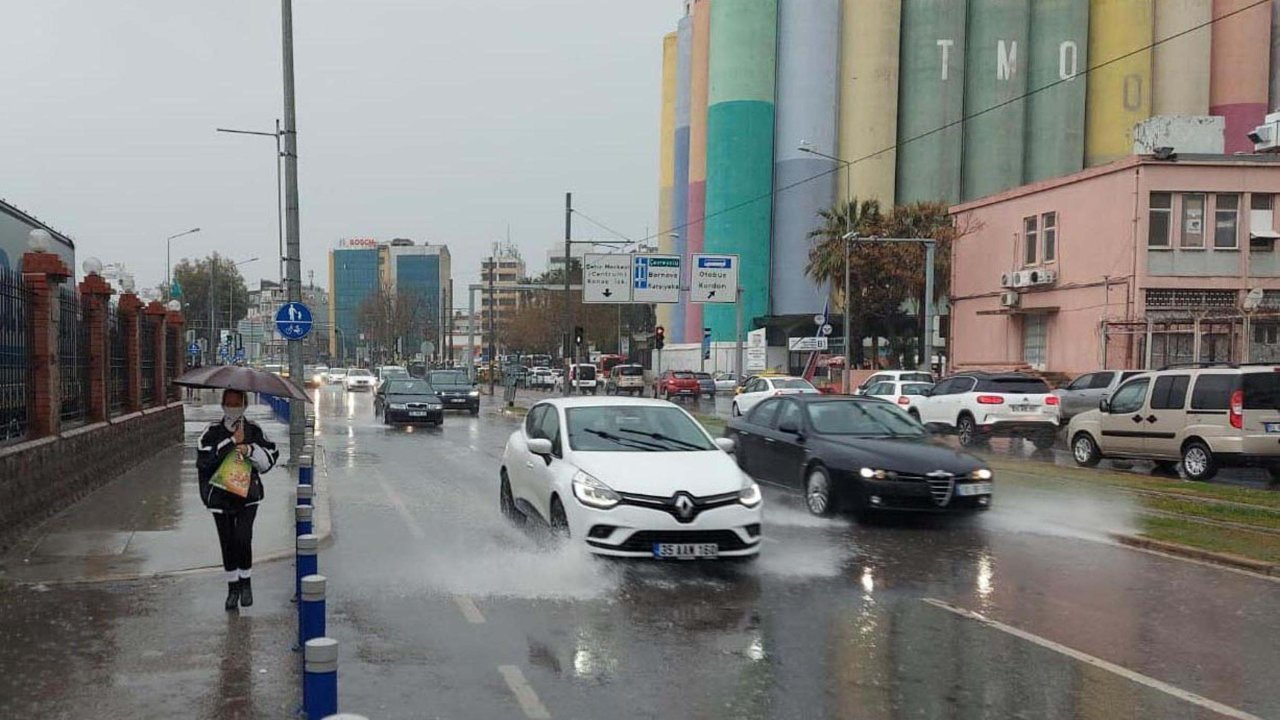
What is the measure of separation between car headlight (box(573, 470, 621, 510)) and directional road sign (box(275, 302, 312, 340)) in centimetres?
1076

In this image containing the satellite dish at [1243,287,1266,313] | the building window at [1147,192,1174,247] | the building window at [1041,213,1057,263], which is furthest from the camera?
the building window at [1041,213,1057,263]

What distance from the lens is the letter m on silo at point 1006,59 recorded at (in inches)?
2309

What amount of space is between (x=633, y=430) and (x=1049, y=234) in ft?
96.4

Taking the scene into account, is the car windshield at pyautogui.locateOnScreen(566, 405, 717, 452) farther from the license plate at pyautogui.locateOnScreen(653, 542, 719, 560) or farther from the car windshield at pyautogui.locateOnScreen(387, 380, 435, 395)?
the car windshield at pyautogui.locateOnScreen(387, 380, 435, 395)

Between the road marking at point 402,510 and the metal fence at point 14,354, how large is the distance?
4.11 meters

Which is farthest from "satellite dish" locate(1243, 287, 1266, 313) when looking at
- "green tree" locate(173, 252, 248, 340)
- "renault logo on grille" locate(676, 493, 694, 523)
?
"green tree" locate(173, 252, 248, 340)

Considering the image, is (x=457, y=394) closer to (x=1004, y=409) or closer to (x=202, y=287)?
(x=1004, y=409)

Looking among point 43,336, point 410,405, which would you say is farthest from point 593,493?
point 410,405

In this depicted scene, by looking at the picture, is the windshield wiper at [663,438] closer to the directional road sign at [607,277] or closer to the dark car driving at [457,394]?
the dark car driving at [457,394]

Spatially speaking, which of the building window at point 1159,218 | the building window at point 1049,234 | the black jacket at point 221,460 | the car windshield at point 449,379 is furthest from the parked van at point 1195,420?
the car windshield at point 449,379

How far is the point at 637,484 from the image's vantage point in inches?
353

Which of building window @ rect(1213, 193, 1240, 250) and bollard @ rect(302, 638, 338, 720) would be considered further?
building window @ rect(1213, 193, 1240, 250)

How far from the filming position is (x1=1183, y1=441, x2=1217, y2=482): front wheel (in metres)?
16.8

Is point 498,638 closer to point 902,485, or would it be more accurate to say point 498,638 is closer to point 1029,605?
point 1029,605
